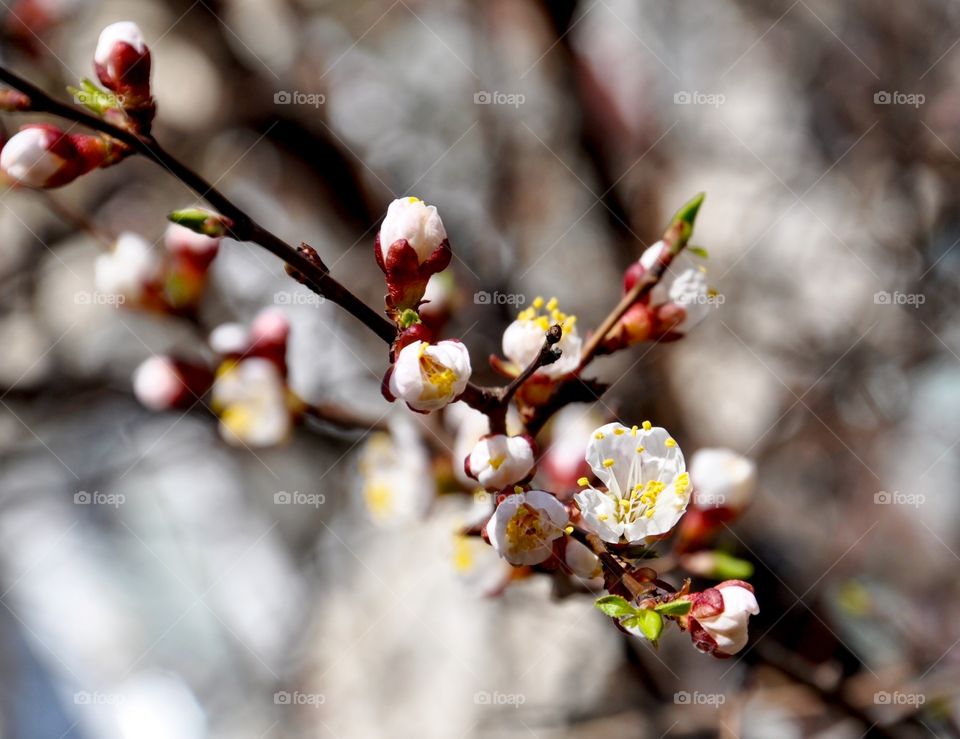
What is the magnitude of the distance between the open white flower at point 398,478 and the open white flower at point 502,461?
62 cm

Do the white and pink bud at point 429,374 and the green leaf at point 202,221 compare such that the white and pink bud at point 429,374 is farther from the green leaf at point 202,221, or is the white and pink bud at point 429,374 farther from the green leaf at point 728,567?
the green leaf at point 728,567

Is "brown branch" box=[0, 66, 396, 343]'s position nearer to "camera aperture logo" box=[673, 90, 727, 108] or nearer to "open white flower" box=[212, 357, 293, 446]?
"open white flower" box=[212, 357, 293, 446]

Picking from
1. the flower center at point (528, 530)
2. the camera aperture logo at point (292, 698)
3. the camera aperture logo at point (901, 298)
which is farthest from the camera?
the camera aperture logo at point (292, 698)

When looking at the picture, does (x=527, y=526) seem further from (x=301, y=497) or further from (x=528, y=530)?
(x=301, y=497)

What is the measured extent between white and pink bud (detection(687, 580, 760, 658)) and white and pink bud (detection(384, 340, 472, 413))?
33 cm

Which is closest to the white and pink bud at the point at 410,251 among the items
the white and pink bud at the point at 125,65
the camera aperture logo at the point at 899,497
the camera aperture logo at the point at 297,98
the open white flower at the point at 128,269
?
the white and pink bud at the point at 125,65

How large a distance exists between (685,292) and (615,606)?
1.58 ft

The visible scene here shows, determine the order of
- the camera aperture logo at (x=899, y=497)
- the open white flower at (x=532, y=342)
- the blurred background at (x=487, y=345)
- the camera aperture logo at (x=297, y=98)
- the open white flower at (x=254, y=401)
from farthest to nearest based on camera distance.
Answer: the camera aperture logo at (x=297, y=98)
the blurred background at (x=487, y=345)
the camera aperture logo at (x=899, y=497)
the open white flower at (x=254, y=401)
the open white flower at (x=532, y=342)

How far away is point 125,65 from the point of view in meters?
0.85

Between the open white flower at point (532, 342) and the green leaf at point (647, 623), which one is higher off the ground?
Result: the open white flower at point (532, 342)

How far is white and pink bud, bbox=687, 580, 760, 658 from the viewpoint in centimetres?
77

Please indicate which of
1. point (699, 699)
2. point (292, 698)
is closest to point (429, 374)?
point (699, 699)

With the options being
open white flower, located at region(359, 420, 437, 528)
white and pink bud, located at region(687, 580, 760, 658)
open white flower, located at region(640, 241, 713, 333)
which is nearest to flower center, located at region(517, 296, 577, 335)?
open white flower, located at region(640, 241, 713, 333)

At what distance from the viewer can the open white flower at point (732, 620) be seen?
771mm
